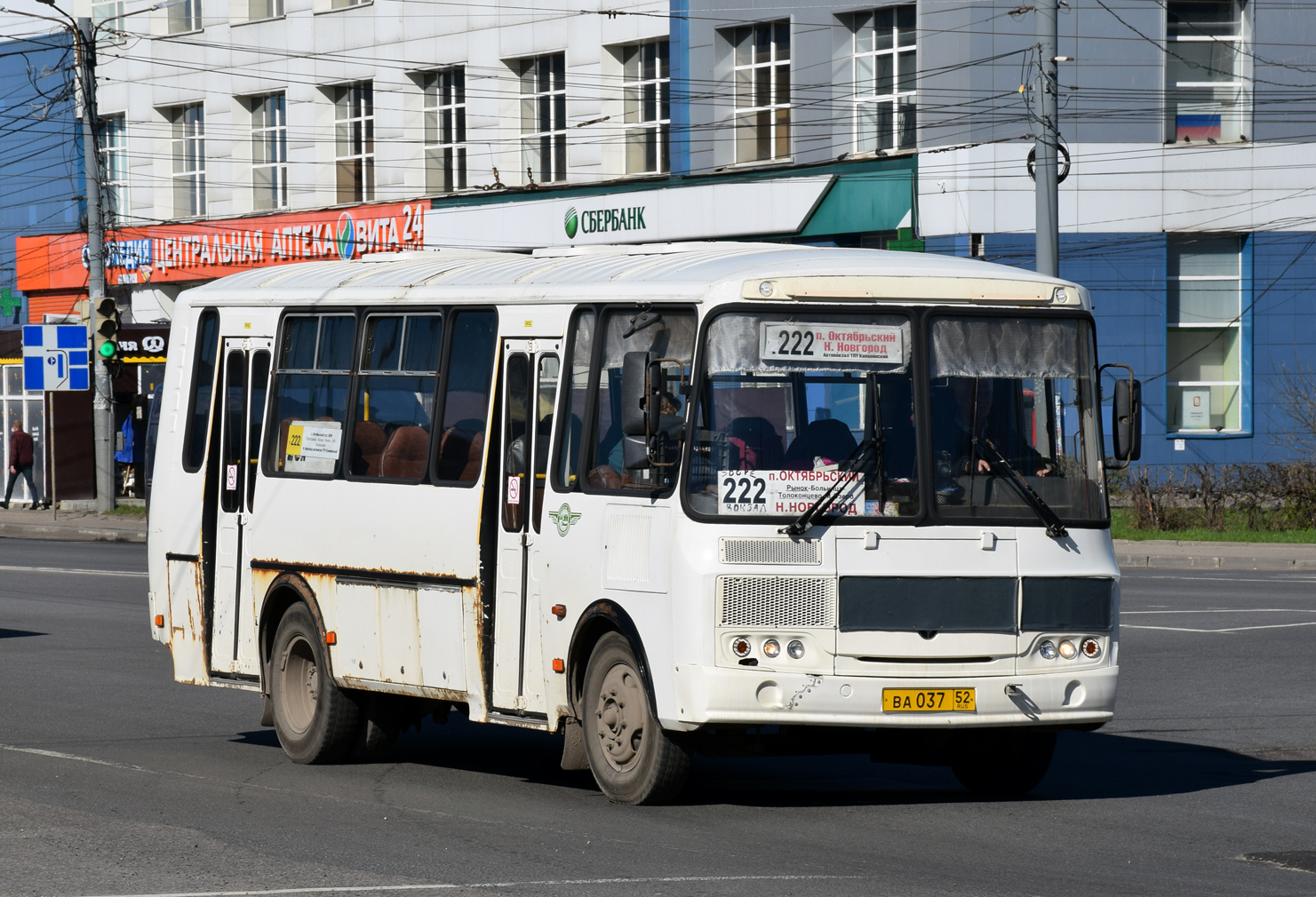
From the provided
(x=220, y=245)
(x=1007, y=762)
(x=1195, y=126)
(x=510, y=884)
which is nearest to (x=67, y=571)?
(x=1007, y=762)

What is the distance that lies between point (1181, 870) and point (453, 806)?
129 inches

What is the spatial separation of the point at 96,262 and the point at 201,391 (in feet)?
85.9

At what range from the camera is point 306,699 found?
38.3 ft

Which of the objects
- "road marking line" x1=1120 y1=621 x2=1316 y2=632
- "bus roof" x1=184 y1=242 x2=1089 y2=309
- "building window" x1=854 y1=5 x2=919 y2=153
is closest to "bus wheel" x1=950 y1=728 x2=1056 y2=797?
"bus roof" x1=184 y1=242 x2=1089 y2=309

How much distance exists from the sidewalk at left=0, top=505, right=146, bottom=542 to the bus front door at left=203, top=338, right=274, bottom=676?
22134 millimetres

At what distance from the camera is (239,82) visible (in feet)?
163

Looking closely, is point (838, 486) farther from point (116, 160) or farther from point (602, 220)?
point (116, 160)

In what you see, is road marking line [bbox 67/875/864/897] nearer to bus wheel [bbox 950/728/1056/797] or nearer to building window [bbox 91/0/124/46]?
bus wheel [bbox 950/728/1056/797]

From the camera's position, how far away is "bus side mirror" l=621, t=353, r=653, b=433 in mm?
9203

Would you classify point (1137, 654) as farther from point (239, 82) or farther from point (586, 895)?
point (239, 82)

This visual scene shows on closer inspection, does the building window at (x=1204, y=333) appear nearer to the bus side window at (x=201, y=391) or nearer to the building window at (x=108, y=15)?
the bus side window at (x=201, y=391)

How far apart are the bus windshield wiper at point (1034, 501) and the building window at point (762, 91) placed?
29486 mm

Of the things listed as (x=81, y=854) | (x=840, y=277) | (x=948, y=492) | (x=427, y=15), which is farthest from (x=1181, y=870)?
(x=427, y=15)

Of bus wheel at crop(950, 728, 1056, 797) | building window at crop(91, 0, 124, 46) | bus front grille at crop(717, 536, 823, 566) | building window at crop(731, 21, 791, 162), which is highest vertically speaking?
building window at crop(91, 0, 124, 46)
